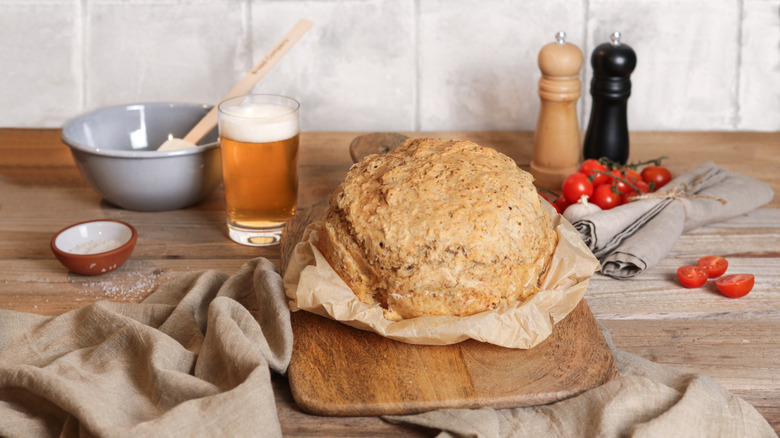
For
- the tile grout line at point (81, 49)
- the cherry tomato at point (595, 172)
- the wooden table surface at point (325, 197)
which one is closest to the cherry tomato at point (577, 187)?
the cherry tomato at point (595, 172)

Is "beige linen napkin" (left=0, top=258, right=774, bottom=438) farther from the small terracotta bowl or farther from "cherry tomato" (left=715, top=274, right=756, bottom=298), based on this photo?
"cherry tomato" (left=715, top=274, right=756, bottom=298)

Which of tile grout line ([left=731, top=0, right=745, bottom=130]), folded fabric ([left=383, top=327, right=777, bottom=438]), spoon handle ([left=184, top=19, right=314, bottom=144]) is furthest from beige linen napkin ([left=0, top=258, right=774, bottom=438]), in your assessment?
tile grout line ([left=731, top=0, right=745, bottom=130])

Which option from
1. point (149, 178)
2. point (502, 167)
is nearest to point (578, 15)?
point (502, 167)

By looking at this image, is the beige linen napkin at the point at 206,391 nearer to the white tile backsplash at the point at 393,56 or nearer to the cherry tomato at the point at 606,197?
the cherry tomato at the point at 606,197

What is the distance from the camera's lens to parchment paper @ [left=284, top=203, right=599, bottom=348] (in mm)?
1421

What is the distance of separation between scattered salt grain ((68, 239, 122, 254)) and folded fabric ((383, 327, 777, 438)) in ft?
2.99

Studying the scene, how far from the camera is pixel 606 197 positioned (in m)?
2.09

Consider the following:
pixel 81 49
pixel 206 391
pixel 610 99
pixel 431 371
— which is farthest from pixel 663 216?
pixel 81 49

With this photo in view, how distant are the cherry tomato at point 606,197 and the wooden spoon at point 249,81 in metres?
0.93

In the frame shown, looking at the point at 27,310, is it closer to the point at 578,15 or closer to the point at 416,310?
the point at 416,310

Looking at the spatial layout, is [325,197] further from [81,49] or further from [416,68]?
[81,49]

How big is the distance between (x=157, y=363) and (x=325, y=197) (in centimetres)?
104

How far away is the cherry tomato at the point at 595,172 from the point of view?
2.10 meters

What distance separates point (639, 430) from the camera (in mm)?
1190
